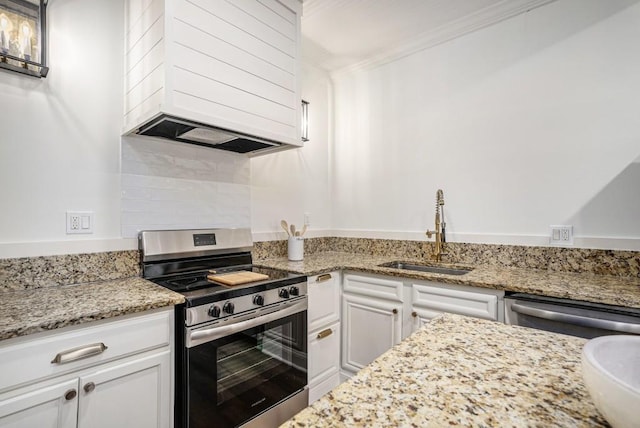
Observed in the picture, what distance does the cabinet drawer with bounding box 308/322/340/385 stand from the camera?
1.96m

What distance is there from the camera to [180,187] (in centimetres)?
193

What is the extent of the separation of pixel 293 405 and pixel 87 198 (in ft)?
5.07

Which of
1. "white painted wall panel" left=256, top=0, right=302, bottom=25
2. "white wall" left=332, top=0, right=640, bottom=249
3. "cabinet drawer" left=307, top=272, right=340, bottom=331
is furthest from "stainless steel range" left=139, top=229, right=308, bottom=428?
"white painted wall panel" left=256, top=0, right=302, bottom=25

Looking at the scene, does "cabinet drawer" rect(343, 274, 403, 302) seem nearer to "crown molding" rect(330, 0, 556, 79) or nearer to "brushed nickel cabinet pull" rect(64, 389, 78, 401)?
"brushed nickel cabinet pull" rect(64, 389, 78, 401)

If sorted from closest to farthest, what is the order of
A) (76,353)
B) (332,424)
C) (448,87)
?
(332,424) → (76,353) → (448,87)

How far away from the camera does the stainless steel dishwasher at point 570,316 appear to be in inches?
50.0

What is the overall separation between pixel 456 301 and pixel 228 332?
3.94 ft

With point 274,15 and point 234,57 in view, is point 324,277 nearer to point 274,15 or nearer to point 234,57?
point 234,57

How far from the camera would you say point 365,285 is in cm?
210

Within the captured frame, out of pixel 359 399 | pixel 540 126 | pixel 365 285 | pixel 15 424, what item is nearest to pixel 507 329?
pixel 359 399

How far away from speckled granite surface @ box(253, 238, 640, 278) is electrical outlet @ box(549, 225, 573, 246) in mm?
40

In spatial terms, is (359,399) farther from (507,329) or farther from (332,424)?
(507,329)

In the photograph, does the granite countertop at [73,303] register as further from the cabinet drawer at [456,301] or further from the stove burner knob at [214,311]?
the cabinet drawer at [456,301]

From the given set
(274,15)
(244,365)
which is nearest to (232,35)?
(274,15)
